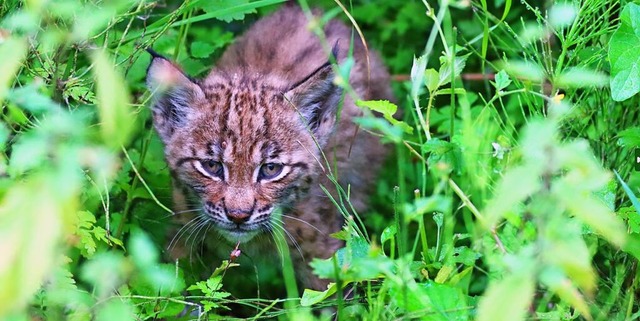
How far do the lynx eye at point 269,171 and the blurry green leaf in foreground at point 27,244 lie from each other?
2058 millimetres

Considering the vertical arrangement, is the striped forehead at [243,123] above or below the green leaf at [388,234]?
above

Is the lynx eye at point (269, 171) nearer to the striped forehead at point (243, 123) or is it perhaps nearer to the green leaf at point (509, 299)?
the striped forehead at point (243, 123)

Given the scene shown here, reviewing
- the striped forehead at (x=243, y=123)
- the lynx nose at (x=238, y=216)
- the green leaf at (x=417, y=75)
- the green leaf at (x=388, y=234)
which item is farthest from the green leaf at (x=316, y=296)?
the striped forehead at (x=243, y=123)

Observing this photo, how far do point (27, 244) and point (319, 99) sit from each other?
90.9 inches

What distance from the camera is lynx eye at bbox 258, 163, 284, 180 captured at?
3498 mm

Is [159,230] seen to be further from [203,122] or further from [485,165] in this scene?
[485,165]

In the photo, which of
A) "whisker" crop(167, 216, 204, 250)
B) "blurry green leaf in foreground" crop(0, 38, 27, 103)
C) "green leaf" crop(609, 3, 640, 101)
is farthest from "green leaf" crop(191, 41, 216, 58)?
"blurry green leaf in foreground" crop(0, 38, 27, 103)

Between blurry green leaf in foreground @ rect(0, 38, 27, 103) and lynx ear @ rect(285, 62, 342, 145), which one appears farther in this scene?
lynx ear @ rect(285, 62, 342, 145)

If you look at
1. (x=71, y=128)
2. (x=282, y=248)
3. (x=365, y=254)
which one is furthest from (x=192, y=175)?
(x=71, y=128)

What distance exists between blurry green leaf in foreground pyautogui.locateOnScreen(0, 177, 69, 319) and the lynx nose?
6.31 ft

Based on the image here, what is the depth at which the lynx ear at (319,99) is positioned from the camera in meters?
3.51

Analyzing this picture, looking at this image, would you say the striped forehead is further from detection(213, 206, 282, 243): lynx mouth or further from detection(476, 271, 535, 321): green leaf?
detection(476, 271, 535, 321): green leaf

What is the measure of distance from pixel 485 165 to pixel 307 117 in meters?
1.08

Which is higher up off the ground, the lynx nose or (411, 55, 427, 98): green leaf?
(411, 55, 427, 98): green leaf
